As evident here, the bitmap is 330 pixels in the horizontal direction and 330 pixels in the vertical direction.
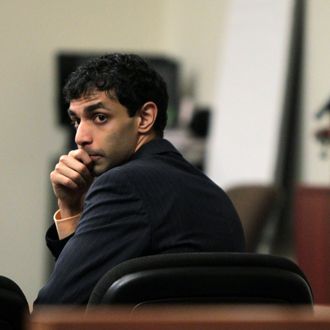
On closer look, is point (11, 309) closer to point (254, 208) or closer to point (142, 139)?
point (142, 139)

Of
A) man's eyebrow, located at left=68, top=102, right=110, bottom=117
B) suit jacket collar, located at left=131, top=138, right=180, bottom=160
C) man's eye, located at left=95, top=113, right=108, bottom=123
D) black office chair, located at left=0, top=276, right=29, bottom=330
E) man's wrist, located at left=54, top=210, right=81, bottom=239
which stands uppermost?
man's eyebrow, located at left=68, top=102, right=110, bottom=117

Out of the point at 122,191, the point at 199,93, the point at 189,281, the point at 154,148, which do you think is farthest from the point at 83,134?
the point at 199,93

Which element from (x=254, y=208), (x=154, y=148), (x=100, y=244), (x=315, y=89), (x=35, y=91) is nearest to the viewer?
(x=100, y=244)

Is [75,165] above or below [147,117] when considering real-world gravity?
below

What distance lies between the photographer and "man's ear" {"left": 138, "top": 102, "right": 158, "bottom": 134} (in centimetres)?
205

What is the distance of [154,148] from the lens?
6.53 feet

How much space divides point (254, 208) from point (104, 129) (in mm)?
1885

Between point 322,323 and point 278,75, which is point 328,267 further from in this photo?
point 322,323

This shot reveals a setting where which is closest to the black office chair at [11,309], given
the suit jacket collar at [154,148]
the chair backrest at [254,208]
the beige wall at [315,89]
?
the suit jacket collar at [154,148]

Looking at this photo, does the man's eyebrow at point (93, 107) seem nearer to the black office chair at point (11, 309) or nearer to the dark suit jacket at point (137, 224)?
the dark suit jacket at point (137, 224)

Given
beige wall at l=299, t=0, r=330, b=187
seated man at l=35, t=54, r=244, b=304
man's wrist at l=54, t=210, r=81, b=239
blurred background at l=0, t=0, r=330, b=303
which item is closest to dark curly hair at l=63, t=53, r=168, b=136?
seated man at l=35, t=54, r=244, b=304

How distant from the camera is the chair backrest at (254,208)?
12.4 feet

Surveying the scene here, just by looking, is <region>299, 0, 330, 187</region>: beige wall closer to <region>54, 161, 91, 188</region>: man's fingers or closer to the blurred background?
the blurred background

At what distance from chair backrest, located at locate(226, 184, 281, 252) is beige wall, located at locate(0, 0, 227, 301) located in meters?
2.03
